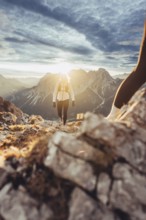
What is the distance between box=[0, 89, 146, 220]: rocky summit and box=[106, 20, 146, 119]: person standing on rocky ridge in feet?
6.27

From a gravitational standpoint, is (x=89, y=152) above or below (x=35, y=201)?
above

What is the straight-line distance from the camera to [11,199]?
6312mm

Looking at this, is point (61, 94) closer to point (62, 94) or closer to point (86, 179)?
point (62, 94)

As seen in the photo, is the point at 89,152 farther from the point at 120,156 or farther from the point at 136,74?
the point at 136,74

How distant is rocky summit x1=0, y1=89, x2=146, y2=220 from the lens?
572cm

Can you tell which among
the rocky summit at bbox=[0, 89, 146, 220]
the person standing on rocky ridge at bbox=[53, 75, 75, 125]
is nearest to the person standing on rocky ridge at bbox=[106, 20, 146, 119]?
the rocky summit at bbox=[0, 89, 146, 220]

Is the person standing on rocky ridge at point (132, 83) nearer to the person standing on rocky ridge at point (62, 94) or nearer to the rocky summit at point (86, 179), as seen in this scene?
the rocky summit at point (86, 179)

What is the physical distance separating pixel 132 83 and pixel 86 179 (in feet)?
11.3

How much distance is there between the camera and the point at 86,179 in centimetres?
591

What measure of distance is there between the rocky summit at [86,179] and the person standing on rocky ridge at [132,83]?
1911 millimetres

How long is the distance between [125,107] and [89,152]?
2.61 m

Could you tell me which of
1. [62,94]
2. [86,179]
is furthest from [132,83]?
[62,94]

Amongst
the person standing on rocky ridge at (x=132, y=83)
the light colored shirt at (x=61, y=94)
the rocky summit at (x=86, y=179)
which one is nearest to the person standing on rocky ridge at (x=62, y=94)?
the light colored shirt at (x=61, y=94)

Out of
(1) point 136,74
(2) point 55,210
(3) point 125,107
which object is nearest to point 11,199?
(2) point 55,210
